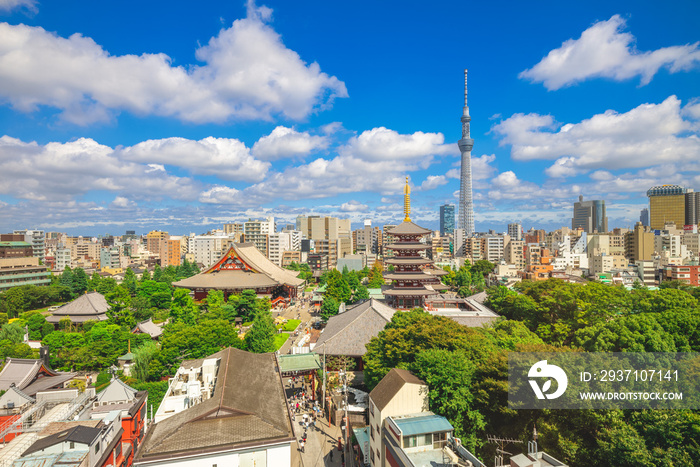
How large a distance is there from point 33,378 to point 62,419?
8.76 m

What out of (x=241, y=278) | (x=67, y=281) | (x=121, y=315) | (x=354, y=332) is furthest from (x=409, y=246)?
(x=67, y=281)

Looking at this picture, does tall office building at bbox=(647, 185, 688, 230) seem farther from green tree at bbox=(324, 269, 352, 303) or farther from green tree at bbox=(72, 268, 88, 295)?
green tree at bbox=(72, 268, 88, 295)

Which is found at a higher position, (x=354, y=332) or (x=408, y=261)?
(x=408, y=261)

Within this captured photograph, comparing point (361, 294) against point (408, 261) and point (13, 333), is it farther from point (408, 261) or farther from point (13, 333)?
point (13, 333)

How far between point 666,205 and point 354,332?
14832 cm

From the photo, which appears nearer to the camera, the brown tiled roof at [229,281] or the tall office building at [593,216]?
the brown tiled roof at [229,281]

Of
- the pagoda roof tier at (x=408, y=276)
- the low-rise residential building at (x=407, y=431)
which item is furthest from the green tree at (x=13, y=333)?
the pagoda roof tier at (x=408, y=276)

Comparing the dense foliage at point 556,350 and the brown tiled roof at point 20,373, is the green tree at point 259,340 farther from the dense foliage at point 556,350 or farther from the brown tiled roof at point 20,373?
the brown tiled roof at point 20,373

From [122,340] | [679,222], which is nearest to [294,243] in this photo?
[122,340]

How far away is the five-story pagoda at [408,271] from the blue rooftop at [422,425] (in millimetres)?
26277

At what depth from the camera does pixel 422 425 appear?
47.5 feet

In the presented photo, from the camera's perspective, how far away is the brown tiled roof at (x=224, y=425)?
1207 centimetres

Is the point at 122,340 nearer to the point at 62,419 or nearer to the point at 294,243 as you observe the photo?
the point at 62,419

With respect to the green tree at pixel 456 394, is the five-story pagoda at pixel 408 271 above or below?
above
